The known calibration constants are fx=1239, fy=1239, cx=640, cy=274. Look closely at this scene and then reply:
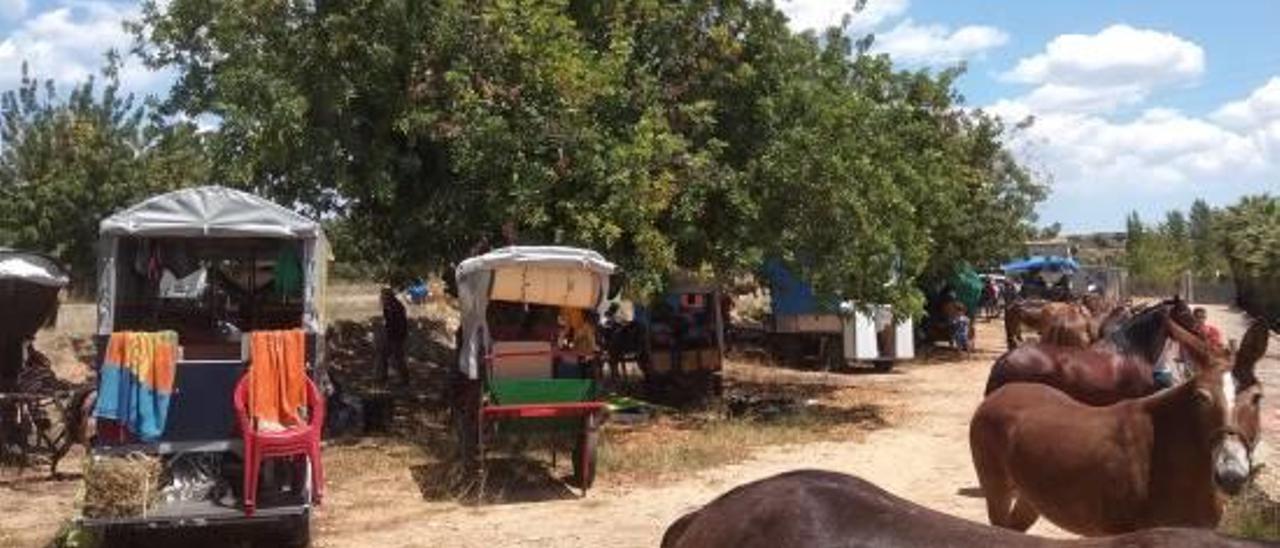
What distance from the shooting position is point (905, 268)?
1981 cm

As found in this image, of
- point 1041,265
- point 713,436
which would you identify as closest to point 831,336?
point 713,436

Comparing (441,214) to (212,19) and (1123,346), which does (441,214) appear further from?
(1123,346)

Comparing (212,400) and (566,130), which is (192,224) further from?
(566,130)

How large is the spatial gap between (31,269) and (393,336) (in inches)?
295

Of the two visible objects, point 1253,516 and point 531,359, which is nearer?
point 1253,516

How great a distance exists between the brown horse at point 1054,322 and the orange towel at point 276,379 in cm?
692

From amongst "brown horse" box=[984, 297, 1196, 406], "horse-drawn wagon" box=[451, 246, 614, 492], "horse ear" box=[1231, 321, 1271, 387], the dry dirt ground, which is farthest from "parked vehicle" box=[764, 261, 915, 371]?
"horse ear" box=[1231, 321, 1271, 387]

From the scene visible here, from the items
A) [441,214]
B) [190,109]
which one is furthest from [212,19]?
[441,214]

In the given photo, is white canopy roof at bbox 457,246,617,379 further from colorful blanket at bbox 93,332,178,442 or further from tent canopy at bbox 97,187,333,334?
colorful blanket at bbox 93,332,178,442

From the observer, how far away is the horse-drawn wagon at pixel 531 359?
1315cm

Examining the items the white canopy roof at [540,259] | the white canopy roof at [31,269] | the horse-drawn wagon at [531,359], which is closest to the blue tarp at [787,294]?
the horse-drawn wagon at [531,359]

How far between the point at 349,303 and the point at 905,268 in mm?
Result: 17282

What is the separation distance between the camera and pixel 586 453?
13.2 m

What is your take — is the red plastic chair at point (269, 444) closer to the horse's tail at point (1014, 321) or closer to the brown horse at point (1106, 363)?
the brown horse at point (1106, 363)
